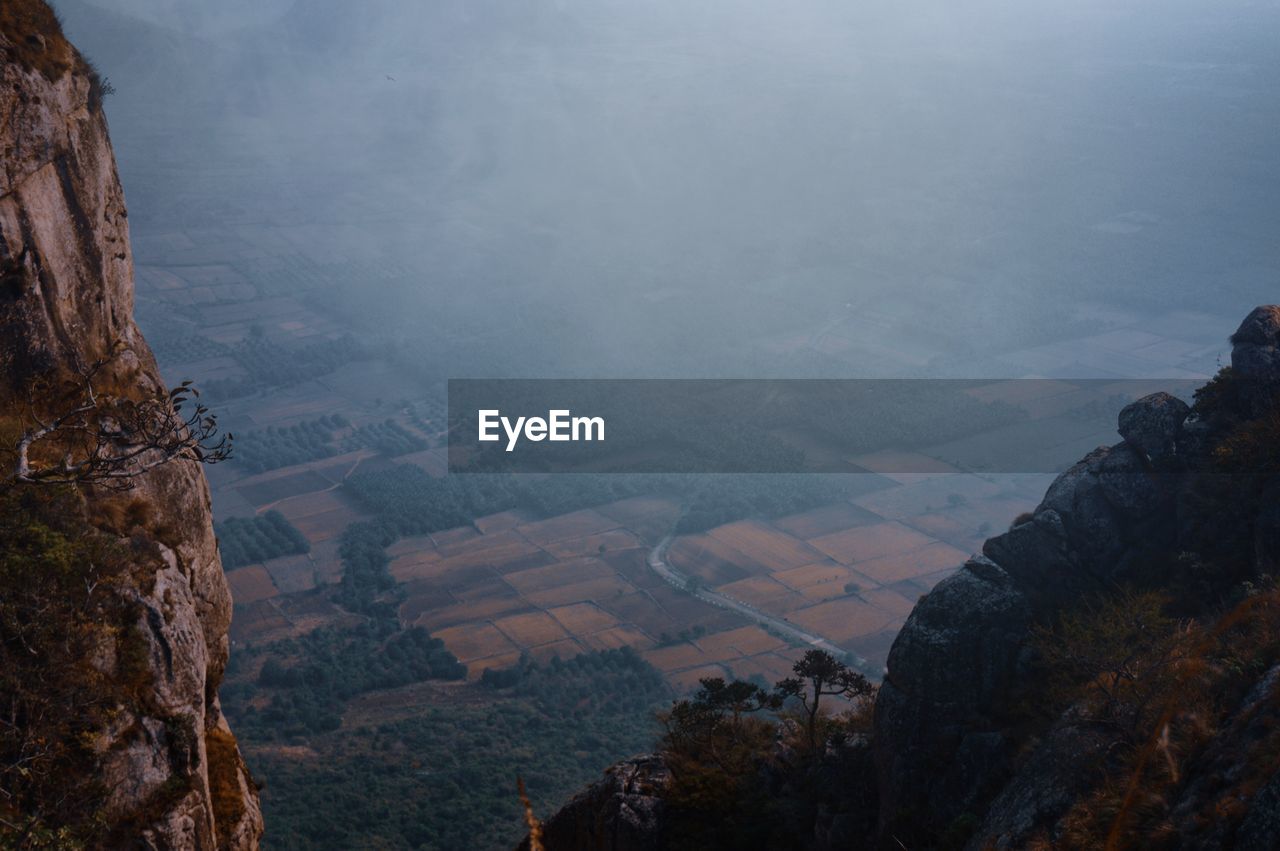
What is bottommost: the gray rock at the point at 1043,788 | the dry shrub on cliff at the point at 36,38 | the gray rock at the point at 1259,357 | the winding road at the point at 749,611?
the winding road at the point at 749,611

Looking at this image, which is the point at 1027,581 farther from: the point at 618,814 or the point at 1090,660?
the point at 618,814

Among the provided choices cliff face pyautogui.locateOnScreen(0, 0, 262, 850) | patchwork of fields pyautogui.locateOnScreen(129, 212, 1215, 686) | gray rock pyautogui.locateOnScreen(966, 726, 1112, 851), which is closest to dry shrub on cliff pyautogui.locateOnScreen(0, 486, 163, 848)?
cliff face pyautogui.locateOnScreen(0, 0, 262, 850)

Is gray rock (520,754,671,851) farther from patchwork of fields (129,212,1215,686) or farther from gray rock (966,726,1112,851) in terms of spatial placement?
patchwork of fields (129,212,1215,686)

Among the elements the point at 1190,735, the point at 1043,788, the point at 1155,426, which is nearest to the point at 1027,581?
the point at 1155,426

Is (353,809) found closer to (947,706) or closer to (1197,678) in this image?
(947,706)

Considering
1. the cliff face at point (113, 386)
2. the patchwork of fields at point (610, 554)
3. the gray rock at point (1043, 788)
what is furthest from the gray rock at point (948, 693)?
the patchwork of fields at point (610, 554)

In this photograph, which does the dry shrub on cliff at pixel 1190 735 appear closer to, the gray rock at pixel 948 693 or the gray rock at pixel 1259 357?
the gray rock at pixel 948 693
